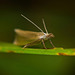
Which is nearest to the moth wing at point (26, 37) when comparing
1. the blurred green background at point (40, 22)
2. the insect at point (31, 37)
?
the insect at point (31, 37)

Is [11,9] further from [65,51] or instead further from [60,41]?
[65,51]

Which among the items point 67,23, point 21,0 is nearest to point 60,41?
point 67,23

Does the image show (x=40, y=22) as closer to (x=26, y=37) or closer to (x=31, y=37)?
(x=26, y=37)

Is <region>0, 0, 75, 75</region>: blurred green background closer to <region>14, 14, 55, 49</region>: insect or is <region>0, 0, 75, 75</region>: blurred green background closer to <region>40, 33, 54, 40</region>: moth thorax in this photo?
<region>14, 14, 55, 49</region>: insect

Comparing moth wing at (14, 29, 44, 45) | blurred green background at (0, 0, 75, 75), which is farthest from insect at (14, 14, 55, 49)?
blurred green background at (0, 0, 75, 75)

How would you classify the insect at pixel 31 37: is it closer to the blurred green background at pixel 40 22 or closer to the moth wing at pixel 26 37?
the moth wing at pixel 26 37

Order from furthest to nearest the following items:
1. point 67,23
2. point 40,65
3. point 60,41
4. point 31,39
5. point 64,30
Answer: point 67,23 < point 64,30 < point 60,41 < point 40,65 < point 31,39

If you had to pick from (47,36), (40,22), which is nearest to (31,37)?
(47,36)
